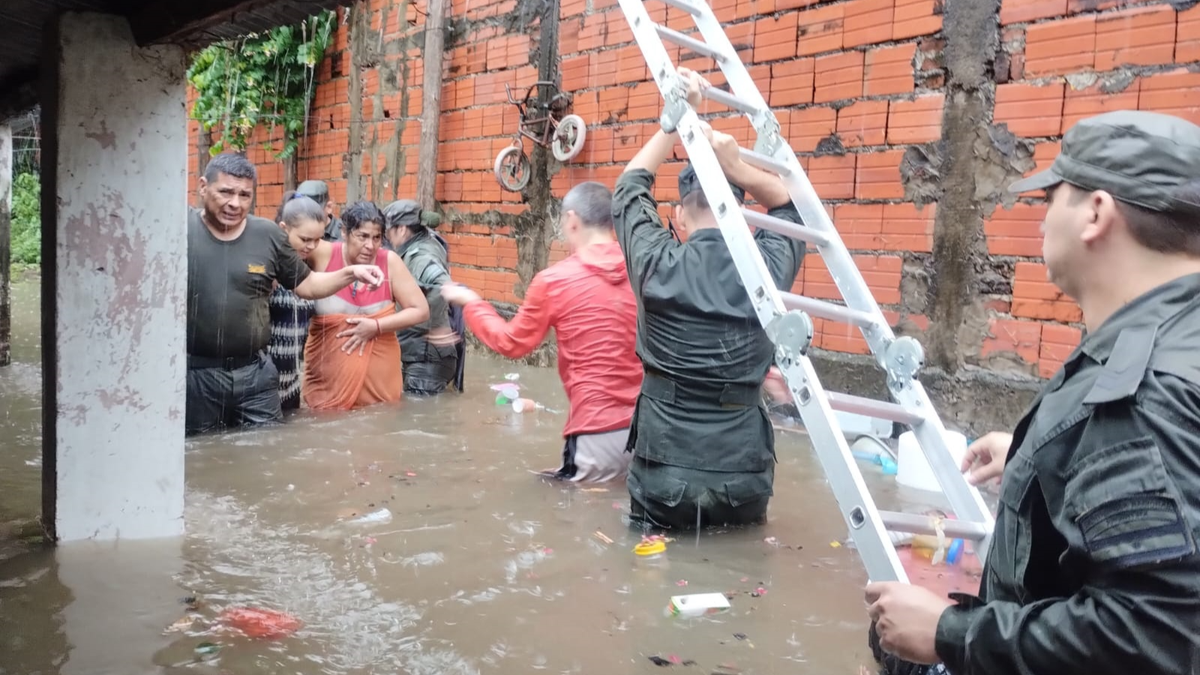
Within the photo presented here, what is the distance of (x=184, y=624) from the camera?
263 centimetres

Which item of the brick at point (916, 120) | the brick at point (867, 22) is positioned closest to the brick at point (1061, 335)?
the brick at point (916, 120)

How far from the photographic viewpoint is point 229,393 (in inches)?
199

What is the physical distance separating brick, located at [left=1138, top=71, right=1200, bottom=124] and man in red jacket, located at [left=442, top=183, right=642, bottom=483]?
8.23 ft

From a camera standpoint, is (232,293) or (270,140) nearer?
(232,293)

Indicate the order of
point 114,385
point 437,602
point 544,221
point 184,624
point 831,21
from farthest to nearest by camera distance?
point 544,221
point 831,21
point 114,385
point 437,602
point 184,624

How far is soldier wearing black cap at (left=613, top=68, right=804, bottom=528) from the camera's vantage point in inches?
135

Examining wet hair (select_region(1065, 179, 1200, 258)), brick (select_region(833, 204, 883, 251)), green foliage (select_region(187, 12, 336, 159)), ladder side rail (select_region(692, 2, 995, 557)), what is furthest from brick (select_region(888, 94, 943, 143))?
green foliage (select_region(187, 12, 336, 159))

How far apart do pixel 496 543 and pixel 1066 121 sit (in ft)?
11.1

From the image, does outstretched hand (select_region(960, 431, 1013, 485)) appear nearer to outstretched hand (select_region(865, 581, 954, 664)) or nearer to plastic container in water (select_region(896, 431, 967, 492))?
outstretched hand (select_region(865, 581, 954, 664))

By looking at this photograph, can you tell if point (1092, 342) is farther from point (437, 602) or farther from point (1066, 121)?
point (1066, 121)

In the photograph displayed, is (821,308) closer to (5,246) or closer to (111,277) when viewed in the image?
(111,277)

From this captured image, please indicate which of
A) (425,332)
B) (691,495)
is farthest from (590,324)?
(425,332)

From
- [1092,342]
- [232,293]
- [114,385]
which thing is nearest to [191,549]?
[114,385]

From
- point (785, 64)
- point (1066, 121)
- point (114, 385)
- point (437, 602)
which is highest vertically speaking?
point (785, 64)
